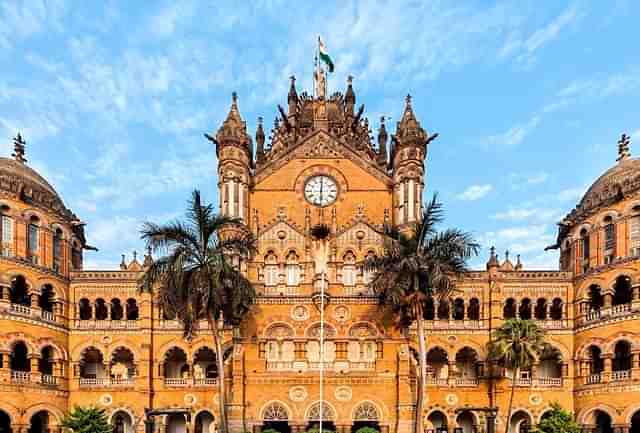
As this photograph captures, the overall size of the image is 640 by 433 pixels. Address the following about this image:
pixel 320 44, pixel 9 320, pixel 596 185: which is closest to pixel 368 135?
Result: pixel 320 44

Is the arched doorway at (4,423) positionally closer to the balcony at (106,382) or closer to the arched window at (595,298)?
the balcony at (106,382)

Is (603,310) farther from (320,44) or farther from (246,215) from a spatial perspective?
(320,44)

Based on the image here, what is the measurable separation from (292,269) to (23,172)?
23770mm

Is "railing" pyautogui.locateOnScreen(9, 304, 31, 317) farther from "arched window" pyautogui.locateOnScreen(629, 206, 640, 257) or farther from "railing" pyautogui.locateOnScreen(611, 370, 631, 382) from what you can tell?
"arched window" pyautogui.locateOnScreen(629, 206, 640, 257)

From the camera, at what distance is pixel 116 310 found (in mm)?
50375

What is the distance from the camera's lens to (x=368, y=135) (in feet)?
213

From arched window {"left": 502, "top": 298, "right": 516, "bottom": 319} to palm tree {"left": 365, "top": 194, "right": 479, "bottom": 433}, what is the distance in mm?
11323

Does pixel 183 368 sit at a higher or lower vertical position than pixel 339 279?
lower

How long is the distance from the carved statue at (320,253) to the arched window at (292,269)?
5.36 feet

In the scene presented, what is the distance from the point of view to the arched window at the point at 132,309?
49.6 metres

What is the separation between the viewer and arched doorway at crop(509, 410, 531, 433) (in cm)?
4842

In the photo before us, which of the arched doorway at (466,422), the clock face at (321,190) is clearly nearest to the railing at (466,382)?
the arched doorway at (466,422)

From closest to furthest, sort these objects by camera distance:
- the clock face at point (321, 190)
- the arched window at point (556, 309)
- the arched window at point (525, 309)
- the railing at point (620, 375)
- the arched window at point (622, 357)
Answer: the railing at point (620, 375), the arched window at point (622, 357), the arched window at point (556, 309), the arched window at point (525, 309), the clock face at point (321, 190)

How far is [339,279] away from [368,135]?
2018 centimetres
